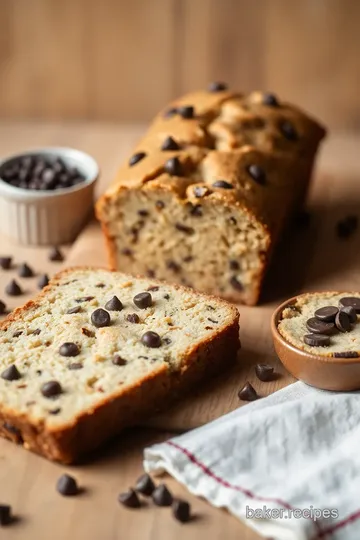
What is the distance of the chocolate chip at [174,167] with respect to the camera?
4.41m

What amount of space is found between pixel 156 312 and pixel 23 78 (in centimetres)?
332

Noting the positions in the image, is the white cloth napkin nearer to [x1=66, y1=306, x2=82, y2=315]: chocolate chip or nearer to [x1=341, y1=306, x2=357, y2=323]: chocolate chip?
[x1=341, y1=306, x2=357, y2=323]: chocolate chip

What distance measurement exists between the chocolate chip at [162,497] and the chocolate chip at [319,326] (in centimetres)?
95

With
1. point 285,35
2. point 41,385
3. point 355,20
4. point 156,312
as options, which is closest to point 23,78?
point 285,35

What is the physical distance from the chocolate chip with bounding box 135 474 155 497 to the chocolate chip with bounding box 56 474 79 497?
22 centimetres

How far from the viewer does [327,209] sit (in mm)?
5453

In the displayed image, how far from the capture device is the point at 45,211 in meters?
4.96

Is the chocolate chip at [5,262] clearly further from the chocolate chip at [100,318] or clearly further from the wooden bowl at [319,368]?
the wooden bowl at [319,368]

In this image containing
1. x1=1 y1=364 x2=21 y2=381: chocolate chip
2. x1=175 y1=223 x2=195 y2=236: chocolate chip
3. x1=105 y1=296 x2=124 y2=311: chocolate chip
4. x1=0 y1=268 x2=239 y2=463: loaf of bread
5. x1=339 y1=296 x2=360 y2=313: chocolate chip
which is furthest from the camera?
x1=175 y1=223 x2=195 y2=236: chocolate chip

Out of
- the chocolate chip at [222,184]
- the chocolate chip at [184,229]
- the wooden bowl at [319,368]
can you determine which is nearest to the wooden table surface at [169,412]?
the wooden bowl at [319,368]

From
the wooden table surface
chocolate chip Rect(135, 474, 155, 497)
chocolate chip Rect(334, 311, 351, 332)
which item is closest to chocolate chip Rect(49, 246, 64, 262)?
the wooden table surface

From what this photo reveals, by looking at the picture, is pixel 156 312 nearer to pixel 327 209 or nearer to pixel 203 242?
pixel 203 242

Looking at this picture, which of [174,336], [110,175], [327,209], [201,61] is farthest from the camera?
[201,61]

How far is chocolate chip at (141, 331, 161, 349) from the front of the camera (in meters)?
3.61
